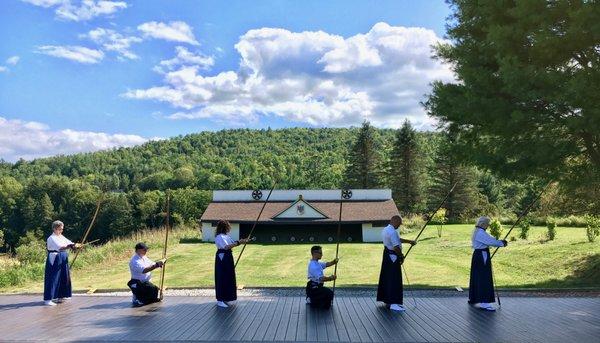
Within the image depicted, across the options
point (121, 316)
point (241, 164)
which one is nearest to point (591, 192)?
point (121, 316)

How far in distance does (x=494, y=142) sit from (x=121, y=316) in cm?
996

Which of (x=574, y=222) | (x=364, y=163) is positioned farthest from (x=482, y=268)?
(x=364, y=163)

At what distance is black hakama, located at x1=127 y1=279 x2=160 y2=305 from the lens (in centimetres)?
1023

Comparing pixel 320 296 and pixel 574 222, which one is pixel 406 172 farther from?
pixel 320 296

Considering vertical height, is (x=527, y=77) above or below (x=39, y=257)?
above

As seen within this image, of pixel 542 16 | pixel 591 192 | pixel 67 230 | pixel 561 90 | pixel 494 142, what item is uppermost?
pixel 542 16

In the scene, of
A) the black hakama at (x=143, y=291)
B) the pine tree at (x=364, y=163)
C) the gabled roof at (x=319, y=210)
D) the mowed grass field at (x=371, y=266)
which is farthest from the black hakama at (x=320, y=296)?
the pine tree at (x=364, y=163)

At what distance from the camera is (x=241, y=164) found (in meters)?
98.5

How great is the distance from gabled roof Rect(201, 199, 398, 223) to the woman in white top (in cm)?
2588

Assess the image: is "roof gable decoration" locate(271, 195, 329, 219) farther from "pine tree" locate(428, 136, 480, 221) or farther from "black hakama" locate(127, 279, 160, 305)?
"black hakama" locate(127, 279, 160, 305)

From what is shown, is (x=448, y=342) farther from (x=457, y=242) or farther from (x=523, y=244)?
(x=457, y=242)

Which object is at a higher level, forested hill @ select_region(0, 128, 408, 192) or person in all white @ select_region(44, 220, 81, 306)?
forested hill @ select_region(0, 128, 408, 192)

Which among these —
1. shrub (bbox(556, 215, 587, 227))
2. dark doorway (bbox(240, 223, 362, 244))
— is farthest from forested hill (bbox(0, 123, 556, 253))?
dark doorway (bbox(240, 223, 362, 244))

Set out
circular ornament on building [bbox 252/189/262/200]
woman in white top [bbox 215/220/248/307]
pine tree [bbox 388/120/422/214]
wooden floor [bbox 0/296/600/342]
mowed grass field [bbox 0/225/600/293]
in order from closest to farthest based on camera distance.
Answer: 1. wooden floor [bbox 0/296/600/342]
2. woman in white top [bbox 215/220/248/307]
3. mowed grass field [bbox 0/225/600/293]
4. circular ornament on building [bbox 252/189/262/200]
5. pine tree [bbox 388/120/422/214]
